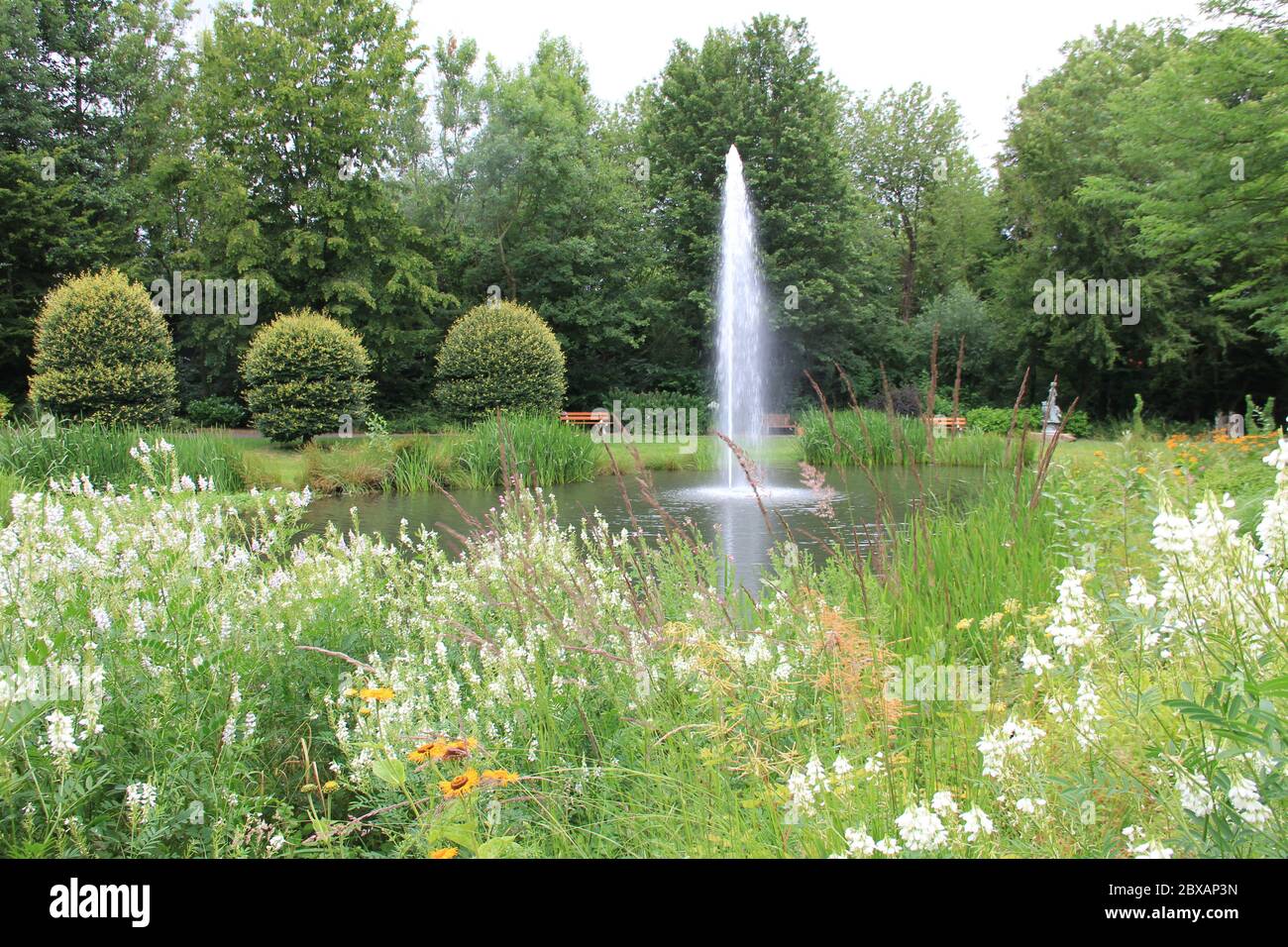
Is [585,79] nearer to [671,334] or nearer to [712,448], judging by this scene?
[671,334]

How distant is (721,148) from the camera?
27.1m

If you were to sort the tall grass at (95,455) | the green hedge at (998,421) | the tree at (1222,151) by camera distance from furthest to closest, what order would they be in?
the green hedge at (998,421)
the tree at (1222,151)
the tall grass at (95,455)

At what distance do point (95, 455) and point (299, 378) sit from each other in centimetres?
574

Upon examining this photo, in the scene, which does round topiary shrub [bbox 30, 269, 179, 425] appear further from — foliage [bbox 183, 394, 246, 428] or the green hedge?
the green hedge

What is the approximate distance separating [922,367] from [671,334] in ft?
26.4

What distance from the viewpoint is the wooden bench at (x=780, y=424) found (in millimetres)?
23672

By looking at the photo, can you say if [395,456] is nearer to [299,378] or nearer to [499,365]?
[299,378]

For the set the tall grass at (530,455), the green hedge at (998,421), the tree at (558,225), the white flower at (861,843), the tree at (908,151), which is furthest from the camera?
the tree at (908,151)

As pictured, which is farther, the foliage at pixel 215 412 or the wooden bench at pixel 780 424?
the foliage at pixel 215 412

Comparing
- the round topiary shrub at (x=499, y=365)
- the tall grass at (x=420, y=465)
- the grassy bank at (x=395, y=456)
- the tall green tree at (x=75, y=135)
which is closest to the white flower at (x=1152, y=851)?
the grassy bank at (x=395, y=456)

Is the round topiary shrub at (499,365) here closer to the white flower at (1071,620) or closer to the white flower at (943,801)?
the white flower at (1071,620)

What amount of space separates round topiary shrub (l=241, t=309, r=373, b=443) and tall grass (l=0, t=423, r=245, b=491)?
4117mm

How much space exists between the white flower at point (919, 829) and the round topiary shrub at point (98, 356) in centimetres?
1665
